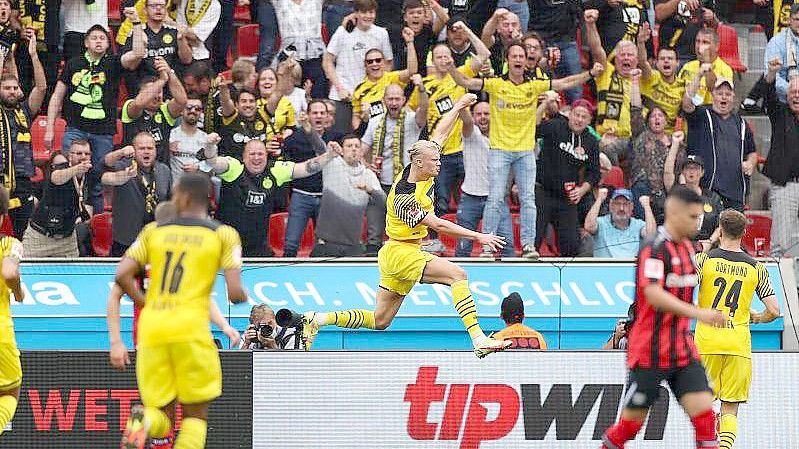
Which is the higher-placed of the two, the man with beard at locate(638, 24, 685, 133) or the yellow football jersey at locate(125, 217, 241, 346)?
the man with beard at locate(638, 24, 685, 133)

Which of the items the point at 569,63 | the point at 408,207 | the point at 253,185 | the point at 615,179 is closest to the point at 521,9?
the point at 569,63

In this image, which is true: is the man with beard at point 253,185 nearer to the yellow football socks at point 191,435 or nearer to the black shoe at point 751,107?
the black shoe at point 751,107

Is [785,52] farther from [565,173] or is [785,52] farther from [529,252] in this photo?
[529,252]

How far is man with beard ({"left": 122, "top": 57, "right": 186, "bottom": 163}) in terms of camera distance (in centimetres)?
1557

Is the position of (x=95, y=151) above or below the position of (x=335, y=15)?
below

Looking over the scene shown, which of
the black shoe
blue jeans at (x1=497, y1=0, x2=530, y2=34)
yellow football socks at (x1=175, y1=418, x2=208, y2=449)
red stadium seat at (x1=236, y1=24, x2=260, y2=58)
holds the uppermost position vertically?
blue jeans at (x1=497, y1=0, x2=530, y2=34)

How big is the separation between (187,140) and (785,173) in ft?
22.2

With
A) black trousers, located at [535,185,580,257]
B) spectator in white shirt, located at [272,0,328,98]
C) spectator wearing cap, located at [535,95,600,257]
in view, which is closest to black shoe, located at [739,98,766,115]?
spectator wearing cap, located at [535,95,600,257]

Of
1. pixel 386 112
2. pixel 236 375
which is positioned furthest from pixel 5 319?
pixel 386 112

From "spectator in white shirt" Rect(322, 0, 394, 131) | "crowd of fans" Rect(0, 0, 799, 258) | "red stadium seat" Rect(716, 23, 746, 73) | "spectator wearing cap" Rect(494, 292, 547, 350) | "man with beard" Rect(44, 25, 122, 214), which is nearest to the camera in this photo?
"spectator wearing cap" Rect(494, 292, 547, 350)

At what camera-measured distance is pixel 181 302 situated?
9.02m

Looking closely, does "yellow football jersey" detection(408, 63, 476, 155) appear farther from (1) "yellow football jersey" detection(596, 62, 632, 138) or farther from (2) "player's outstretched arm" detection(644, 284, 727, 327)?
(2) "player's outstretched arm" detection(644, 284, 727, 327)

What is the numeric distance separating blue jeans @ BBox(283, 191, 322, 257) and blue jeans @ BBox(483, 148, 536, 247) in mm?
1838

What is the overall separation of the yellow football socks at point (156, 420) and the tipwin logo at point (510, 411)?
330 centimetres
